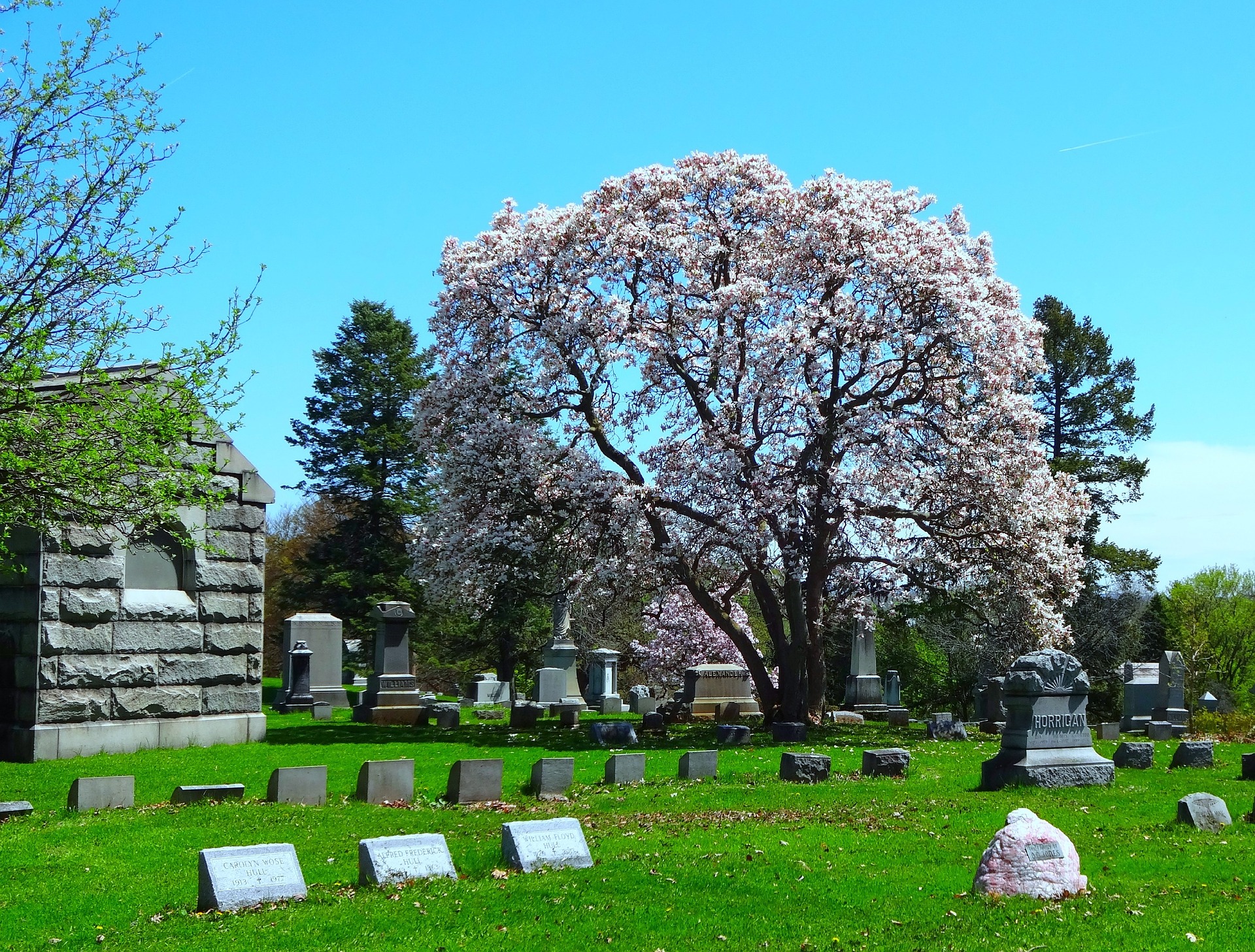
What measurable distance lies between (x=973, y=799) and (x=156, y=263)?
35.3ft

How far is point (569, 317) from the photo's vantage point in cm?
2242

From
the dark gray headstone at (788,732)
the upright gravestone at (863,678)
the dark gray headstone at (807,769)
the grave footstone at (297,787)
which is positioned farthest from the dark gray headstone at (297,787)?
the upright gravestone at (863,678)

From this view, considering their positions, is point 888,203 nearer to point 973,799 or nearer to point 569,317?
point 569,317

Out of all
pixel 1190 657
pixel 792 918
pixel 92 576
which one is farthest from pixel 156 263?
pixel 1190 657

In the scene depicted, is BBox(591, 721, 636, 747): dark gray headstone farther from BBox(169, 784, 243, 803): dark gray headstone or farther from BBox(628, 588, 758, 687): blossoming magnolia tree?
BBox(628, 588, 758, 687): blossoming magnolia tree

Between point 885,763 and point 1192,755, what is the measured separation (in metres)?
5.09

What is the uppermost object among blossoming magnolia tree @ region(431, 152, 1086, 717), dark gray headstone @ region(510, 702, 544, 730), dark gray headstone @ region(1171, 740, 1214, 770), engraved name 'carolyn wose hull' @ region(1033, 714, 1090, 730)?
blossoming magnolia tree @ region(431, 152, 1086, 717)

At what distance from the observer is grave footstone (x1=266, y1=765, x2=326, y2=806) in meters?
12.2

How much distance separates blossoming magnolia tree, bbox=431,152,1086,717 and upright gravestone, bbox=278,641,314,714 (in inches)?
421

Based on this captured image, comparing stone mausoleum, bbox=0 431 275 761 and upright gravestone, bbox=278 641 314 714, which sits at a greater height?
stone mausoleum, bbox=0 431 275 761

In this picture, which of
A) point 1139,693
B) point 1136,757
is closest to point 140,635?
point 1136,757

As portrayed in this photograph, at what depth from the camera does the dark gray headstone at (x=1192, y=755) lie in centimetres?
1700

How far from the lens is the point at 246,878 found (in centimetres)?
812

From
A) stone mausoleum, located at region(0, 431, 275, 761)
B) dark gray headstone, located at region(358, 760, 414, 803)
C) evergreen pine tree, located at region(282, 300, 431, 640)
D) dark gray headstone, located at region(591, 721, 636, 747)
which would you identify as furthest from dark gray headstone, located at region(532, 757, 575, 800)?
evergreen pine tree, located at region(282, 300, 431, 640)
